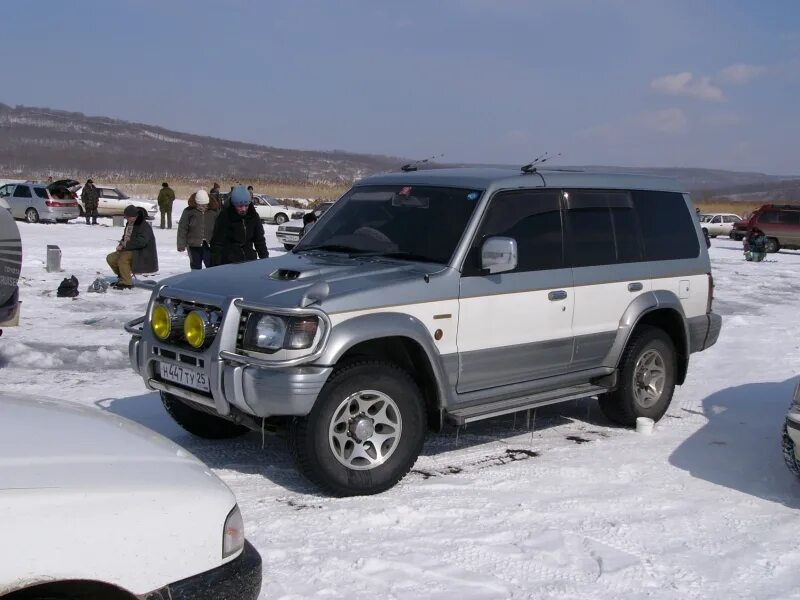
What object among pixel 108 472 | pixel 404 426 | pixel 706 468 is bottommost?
pixel 706 468

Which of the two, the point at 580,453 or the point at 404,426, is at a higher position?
the point at 404,426

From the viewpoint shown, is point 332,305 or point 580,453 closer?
point 332,305

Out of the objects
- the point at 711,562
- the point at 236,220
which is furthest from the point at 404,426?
the point at 236,220

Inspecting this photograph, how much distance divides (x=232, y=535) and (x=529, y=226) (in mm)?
3828

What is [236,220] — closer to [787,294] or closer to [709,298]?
[709,298]

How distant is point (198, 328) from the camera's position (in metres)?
5.24

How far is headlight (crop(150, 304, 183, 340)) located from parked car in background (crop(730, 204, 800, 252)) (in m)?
30.3

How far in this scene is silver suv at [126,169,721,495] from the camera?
5.00m

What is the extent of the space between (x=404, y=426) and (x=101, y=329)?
6.64 meters

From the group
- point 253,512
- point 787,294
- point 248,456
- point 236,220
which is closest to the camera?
point 253,512

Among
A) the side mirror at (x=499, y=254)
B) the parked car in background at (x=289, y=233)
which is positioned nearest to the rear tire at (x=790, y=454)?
the side mirror at (x=499, y=254)

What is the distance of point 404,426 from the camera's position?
5332 mm

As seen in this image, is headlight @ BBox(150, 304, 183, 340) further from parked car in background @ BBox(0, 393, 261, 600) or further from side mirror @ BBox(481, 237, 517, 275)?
parked car in background @ BBox(0, 393, 261, 600)

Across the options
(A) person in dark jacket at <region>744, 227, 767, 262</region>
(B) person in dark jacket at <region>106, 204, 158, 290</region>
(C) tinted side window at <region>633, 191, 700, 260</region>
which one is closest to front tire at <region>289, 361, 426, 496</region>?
(C) tinted side window at <region>633, 191, 700, 260</region>
